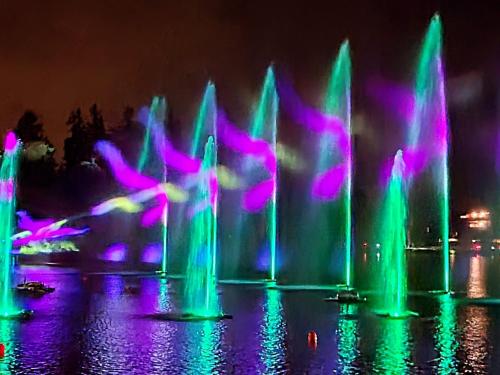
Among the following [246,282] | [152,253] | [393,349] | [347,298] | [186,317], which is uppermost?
[152,253]

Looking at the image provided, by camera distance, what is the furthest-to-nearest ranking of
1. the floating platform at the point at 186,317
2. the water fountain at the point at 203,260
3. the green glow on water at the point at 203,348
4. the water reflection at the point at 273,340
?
the water fountain at the point at 203,260, the floating platform at the point at 186,317, the water reflection at the point at 273,340, the green glow on water at the point at 203,348

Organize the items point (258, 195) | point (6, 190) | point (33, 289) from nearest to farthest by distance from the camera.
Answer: point (6, 190) < point (33, 289) < point (258, 195)

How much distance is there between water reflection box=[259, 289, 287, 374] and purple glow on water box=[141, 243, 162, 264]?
35880 mm

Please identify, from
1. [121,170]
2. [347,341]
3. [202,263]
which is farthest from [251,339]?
[121,170]

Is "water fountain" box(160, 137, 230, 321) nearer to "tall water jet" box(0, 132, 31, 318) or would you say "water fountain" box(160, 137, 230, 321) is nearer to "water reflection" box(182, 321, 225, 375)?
"water reflection" box(182, 321, 225, 375)

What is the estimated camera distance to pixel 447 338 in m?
17.8

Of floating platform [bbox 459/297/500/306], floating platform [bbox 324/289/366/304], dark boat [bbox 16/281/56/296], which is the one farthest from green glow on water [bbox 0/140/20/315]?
floating platform [bbox 459/297/500/306]

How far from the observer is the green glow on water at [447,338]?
46.9 feet

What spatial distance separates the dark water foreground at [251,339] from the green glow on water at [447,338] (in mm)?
24

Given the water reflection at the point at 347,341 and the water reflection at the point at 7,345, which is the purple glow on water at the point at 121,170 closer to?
the water reflection at the point at 347,341

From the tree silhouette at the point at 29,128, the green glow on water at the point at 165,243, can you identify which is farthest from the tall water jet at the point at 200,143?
the tree silhouette at the point at 29,128

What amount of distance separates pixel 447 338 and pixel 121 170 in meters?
56.5

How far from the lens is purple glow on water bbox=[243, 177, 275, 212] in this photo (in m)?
44.7

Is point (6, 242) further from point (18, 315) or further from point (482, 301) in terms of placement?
point (482, 301)
